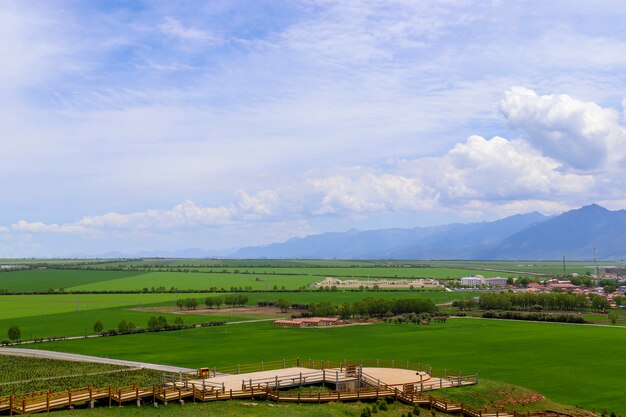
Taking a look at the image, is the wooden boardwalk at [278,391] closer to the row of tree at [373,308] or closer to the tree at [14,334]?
the tree at [14,334]

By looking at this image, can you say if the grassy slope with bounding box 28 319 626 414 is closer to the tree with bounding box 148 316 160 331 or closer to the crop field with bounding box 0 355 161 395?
the tree with bounding box 148 316 160 331

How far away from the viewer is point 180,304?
16838 centimetres

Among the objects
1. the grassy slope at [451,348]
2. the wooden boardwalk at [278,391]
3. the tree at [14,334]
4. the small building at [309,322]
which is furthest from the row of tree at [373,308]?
the wooden boardwalk at [278,391]

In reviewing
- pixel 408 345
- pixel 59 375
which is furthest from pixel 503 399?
pixel 59 375

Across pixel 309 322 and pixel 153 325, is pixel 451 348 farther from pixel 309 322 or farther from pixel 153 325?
pixel 153 325

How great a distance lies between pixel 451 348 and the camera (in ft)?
308

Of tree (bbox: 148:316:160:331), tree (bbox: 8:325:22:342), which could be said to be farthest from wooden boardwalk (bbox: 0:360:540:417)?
tree (bbox: 148:316:160:331)

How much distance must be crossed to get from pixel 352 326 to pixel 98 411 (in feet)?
297

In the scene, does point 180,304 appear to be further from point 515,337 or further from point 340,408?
point 340,408

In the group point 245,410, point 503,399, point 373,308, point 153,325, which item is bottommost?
point 373,308

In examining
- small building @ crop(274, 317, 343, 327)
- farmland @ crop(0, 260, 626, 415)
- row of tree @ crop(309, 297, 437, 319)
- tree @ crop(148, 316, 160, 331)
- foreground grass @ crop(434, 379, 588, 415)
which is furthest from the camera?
row of tree @ crop(309, 297, 437, 319)

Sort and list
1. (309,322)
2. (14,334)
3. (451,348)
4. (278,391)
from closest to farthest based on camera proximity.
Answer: (278,391) → (451,348) → (14,334) → (309,322)

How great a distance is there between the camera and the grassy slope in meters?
69.6

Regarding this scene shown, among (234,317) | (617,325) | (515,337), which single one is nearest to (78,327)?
(234,317)
